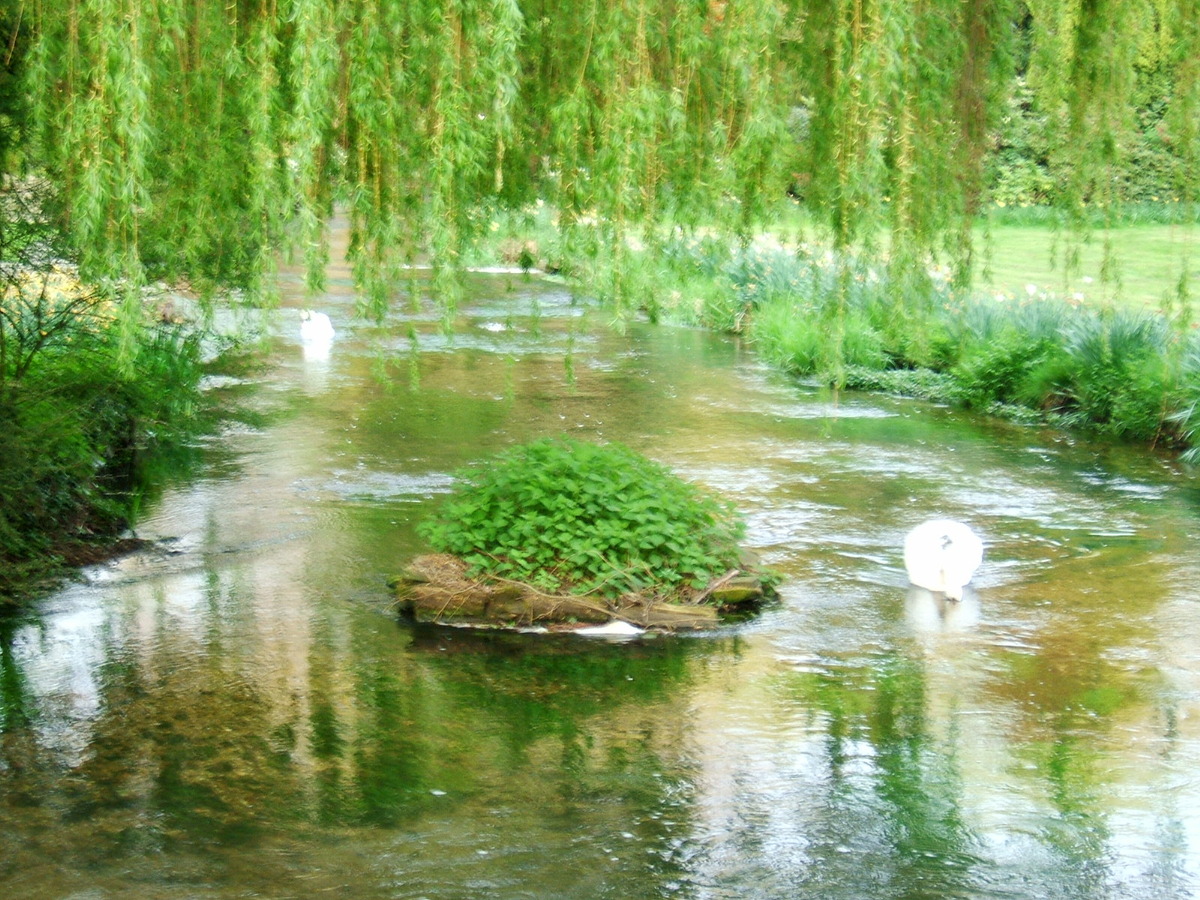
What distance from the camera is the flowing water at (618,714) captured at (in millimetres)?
5207

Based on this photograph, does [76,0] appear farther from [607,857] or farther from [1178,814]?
[1178,814]

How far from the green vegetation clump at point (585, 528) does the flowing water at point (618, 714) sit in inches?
18.1

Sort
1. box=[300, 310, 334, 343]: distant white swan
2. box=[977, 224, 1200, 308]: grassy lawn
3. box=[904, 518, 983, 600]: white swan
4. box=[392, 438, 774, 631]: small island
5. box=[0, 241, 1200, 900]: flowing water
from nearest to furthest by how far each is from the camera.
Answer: box=[0, 241, 1200, 900]: flowing water < box=[392, 438, 774, 631]: small island < box=[904, 518, 983, 600]: white swan < box=[300, 310, 334, 343]: distant white swan < box=[977, 224, 1200, 308]: grassy lawn

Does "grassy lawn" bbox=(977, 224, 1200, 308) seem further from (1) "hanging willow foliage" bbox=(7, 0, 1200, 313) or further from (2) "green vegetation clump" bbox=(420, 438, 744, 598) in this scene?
(1) "hanging willow foliage" bbox=(7, 0, 1200, 313)

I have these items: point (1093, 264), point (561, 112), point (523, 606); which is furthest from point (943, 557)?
point (1093, 264)

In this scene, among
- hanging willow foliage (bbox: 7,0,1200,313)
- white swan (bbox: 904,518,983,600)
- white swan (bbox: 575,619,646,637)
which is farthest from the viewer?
white swan (bbox: 904,518,983,600)

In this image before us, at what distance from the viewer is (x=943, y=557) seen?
27.9 ft

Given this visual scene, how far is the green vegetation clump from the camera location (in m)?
8.09

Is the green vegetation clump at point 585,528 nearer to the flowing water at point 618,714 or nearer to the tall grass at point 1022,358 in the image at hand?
the flowing water at point 618,714

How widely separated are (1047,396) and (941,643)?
7.01 m

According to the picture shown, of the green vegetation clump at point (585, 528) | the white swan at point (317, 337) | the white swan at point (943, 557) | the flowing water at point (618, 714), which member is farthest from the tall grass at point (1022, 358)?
the white swan at point (317, 337)

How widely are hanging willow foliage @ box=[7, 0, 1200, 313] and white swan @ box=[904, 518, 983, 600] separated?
3293 mm

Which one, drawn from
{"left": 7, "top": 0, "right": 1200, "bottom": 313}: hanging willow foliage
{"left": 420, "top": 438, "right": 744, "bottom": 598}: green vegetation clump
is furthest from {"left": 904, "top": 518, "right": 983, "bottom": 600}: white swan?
{"left": 7, "top": 0, "right": 1200, "bottom": 313}: hanging willow foliage

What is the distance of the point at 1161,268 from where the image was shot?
18750 mm
